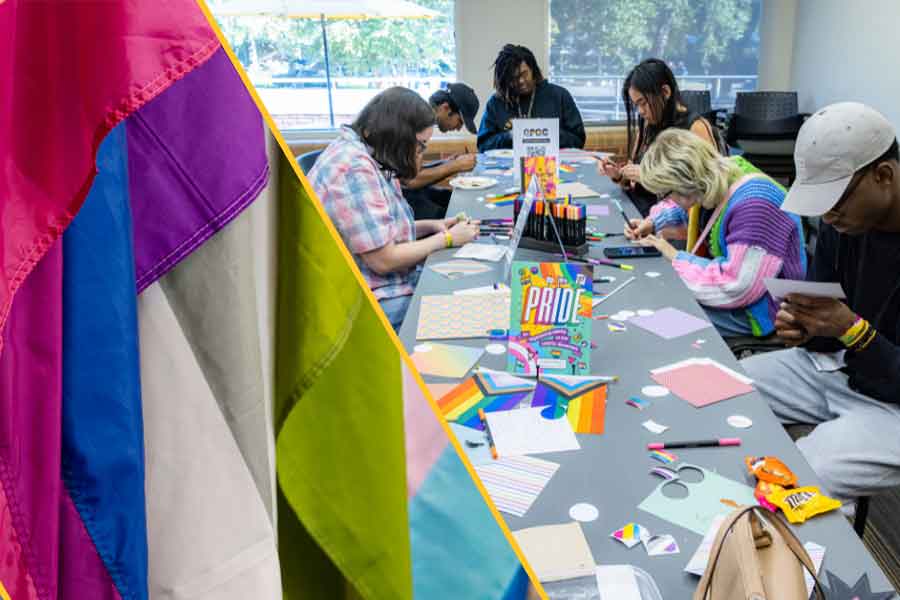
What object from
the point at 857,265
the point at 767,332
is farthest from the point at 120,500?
the point at 767,332

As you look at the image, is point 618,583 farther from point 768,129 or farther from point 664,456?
point 768,129

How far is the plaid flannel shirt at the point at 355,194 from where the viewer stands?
2.29 metres

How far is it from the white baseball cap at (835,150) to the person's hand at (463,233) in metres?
1.21

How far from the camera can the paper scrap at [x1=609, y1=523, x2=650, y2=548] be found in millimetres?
1109

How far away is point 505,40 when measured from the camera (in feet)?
21.0

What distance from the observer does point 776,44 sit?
6426mm

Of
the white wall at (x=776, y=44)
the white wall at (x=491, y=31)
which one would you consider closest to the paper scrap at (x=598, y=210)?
the white wall at (x=491, y=31)

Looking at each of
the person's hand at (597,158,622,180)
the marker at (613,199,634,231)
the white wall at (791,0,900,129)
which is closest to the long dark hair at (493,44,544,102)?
the person's hand at (597,158,622,180)

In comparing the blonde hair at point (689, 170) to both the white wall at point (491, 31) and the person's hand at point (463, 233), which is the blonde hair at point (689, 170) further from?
the white wall at point (491, 31)

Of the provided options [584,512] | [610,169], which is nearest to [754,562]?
[584,512]

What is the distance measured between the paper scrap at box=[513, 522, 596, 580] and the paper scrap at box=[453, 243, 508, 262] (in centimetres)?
148

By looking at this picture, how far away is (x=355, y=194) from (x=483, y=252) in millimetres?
562

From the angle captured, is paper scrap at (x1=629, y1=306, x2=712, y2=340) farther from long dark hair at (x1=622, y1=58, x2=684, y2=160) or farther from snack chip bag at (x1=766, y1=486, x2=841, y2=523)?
long dark hair at (x1=622, y1=58, x2=684, y2=160)

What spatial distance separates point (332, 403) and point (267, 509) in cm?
9
